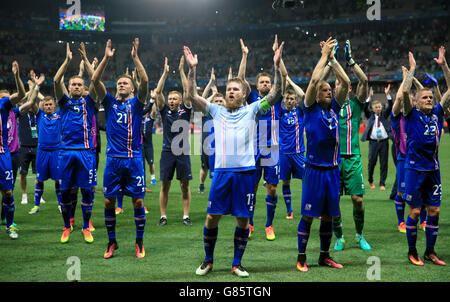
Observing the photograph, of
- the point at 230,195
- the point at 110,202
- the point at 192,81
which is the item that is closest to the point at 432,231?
the point at 230,195

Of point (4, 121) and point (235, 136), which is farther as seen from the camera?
point (4, 121)

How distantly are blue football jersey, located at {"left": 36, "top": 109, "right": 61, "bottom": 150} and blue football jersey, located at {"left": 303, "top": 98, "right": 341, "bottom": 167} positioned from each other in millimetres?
5857

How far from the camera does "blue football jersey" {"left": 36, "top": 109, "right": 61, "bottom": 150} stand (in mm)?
9516

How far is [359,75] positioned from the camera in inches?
243

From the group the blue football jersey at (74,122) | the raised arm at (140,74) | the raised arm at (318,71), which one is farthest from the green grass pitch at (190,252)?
the raised arm at (140,74)

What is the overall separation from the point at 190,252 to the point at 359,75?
3.50m

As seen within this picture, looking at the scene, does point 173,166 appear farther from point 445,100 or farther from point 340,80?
point 445,100

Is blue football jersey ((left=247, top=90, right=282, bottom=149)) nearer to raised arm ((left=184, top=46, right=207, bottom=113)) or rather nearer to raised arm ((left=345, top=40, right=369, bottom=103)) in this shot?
raised arm ((left=345, top=40, right=369, bottom=103))

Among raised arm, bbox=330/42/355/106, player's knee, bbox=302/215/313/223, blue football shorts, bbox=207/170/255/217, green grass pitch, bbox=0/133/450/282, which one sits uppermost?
raised arm, bbox=330/42/355/106

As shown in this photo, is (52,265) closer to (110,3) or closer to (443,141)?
(443,141)

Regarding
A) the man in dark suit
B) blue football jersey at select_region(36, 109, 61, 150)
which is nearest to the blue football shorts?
blue football jersey at select_region(36, 109, 61, 150)

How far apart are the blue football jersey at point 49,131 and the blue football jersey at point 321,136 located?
5.86 meters

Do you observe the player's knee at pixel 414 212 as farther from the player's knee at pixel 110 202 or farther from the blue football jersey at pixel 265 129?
the player's knee at pixel 110 202

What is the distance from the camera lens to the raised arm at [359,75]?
612 centimetres
